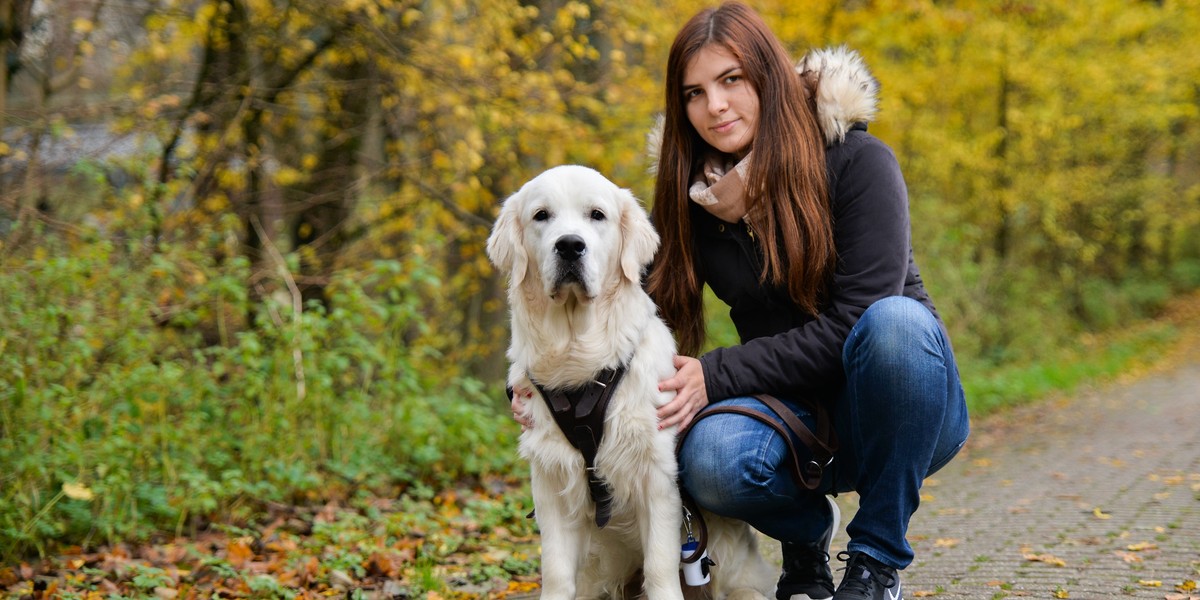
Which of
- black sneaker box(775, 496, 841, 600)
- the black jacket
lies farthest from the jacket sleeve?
black sneaker box(775, 496, 841, 600)

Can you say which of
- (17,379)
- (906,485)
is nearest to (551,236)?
(906,485)

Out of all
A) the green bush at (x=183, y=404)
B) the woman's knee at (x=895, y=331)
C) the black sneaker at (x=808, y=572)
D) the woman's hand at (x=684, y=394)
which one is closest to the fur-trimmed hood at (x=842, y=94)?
the woman's knee at (x=895, y=331)

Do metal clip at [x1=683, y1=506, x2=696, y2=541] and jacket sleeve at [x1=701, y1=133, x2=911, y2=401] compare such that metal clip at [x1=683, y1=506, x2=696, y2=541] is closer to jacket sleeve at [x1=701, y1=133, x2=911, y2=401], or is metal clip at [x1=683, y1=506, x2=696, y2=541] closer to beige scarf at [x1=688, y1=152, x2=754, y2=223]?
jacket sleeve at [x1=701, y1=133, x2=911, y2=401]

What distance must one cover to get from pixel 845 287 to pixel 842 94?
0.59 metres

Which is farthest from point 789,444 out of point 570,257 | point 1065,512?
point 1065,512

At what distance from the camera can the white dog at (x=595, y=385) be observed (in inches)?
107

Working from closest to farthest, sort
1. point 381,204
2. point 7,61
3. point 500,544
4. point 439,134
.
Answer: point 500,544
point 7,61
point 381,204
point 439,134

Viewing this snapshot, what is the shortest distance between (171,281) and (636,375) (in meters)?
3.10

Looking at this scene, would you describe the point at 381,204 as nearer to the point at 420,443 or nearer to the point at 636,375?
the point at 420,443

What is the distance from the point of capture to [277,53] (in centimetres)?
700

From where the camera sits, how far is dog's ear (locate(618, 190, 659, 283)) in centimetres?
291

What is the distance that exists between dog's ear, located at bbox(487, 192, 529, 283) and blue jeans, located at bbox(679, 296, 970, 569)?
696 millimetres

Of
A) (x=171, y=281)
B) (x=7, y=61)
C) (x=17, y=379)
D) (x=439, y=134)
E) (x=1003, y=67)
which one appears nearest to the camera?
(x=17, y=379)

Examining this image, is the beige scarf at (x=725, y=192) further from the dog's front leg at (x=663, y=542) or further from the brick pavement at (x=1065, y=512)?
the brick pavement at (x=1065, y=512)
